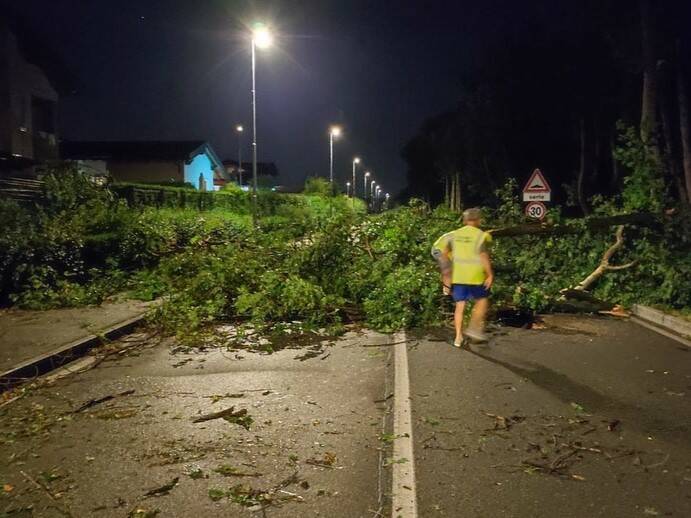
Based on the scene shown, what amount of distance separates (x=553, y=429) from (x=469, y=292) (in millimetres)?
2744

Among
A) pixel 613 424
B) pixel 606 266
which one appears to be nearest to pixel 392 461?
pixel 613 424

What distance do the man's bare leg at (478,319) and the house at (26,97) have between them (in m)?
21.6

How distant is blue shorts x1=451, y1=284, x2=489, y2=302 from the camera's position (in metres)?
7.50

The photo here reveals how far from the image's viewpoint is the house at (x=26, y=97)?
85.2 feet

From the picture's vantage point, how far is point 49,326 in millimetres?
9008

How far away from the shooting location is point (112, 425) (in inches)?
203

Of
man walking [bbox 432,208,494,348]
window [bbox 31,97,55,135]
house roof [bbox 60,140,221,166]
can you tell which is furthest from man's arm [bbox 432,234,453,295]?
house roof [bbox 60,140,221,166]

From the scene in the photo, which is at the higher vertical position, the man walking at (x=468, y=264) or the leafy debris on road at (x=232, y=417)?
the man walking at (x=468, y=264)

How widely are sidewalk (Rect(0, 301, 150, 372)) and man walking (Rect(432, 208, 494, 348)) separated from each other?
4.73 meters

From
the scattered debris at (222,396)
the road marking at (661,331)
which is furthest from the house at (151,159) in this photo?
the scattered debris at (222,396)

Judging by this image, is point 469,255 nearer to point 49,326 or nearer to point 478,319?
point 478,319

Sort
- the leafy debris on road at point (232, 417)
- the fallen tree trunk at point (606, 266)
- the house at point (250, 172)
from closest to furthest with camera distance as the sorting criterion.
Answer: the leafy debris on road at point (232, 417), the fallen tree trunk at point (606, 266), the house at point (250, 172)

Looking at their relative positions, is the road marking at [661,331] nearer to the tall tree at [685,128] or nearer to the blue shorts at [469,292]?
the blue shorts at [469,292]

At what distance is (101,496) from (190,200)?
27.2 m
